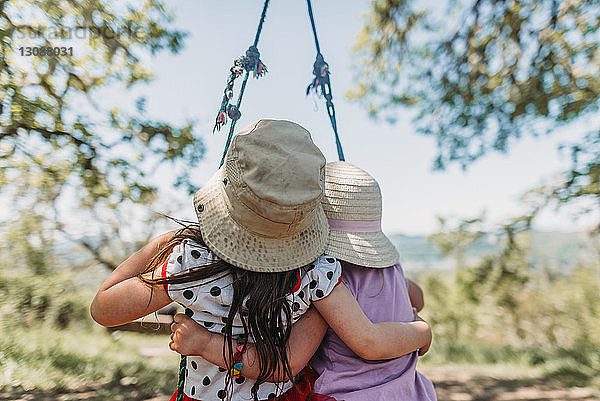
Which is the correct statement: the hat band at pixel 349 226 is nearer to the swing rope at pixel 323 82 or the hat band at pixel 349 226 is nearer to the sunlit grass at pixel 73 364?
the swing rope at pixel 323 82

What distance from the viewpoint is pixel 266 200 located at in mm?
965

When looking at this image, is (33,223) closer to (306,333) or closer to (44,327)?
(44,327)

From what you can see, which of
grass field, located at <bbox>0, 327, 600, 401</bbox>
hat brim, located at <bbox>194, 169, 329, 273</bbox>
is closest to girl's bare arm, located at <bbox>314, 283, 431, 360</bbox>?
hat brim, located at <bbox>194, 169, 329, 273</bbox>

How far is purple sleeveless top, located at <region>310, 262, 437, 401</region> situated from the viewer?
1.21m

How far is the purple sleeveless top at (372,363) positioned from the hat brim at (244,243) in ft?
0.78

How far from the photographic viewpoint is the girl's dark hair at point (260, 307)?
3.47ft

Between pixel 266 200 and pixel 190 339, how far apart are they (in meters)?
0.38

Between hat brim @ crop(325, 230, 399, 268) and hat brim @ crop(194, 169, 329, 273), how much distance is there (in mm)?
130

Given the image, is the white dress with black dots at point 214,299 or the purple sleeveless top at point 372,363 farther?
the purple sleeveless top at point 372,363

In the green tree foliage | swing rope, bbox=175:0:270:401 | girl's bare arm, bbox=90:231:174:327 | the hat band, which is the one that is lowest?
the green tree foliage

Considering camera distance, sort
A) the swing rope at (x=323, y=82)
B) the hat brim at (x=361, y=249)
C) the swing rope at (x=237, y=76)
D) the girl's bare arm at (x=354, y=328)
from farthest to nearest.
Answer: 1. the swing rope at (x=323, y=82)
2. the swing rope at (x=237, y=76)
3. the hat brim at (x=361, y=249)
4. the girl's bare arm at (x=354, y=328)

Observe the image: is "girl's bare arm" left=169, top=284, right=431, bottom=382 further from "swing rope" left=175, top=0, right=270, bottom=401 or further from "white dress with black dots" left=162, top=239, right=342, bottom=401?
"swing rope" left=175, top=0, right=270, bottom=401

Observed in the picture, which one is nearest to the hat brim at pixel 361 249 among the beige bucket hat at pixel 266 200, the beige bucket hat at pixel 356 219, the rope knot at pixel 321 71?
the beige bucket hat at pixel 356 219

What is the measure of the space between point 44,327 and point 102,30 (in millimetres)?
2732
